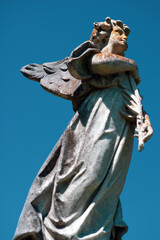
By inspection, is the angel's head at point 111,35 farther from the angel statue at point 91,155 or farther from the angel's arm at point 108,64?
the angel's arm at point 108,64

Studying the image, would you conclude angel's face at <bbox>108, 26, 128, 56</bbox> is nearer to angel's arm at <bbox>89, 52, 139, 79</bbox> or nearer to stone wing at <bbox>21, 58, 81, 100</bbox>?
angel's arm at <bbox>89, 52, 139, 79</bbox>

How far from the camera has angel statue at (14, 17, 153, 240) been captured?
31.9 ft

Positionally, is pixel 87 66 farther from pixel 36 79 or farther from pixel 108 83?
pixel 36 79

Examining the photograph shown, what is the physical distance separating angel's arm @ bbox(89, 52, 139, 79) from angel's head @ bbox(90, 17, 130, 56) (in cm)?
44

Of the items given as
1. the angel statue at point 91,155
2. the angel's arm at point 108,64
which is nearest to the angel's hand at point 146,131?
the angel statue at point 91,155

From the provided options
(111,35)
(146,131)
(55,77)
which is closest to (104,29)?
(111,35)

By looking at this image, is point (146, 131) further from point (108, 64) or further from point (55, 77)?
point (55, 77)

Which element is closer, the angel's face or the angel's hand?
the angel's hand

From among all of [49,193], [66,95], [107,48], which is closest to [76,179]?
[49,193]

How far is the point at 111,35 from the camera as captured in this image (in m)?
10.7

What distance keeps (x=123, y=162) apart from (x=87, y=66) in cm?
158

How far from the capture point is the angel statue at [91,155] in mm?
9719

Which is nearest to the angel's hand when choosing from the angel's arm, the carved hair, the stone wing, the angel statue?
the angel statue

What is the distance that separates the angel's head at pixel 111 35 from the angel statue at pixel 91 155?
0.02m
